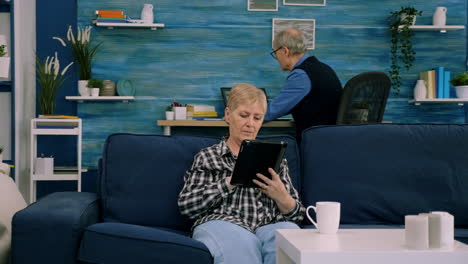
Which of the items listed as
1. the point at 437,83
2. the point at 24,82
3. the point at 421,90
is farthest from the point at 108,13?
the point at 437,83

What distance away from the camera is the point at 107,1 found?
16.1ft

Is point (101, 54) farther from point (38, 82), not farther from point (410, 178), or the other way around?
point (410, 178)

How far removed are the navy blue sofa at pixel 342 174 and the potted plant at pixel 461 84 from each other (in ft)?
8.00

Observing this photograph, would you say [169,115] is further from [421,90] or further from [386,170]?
[386,170]

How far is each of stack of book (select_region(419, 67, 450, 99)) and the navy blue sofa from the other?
244 centimetres

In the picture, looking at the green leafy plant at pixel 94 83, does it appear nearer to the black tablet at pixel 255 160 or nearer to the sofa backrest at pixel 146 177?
the sofa backrest at pixel 146 177

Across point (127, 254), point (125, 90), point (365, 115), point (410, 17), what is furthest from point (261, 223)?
point (410, 17)

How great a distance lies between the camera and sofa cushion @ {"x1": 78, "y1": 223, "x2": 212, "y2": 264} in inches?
75.0

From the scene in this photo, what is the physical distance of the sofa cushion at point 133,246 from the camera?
6.25ft

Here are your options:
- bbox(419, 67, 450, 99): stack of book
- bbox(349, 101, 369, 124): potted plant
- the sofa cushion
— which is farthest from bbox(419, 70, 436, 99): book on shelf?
the sofa cushion

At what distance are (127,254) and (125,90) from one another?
9.91 ft

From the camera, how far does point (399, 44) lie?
5.02 m

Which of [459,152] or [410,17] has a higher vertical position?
[410,17]

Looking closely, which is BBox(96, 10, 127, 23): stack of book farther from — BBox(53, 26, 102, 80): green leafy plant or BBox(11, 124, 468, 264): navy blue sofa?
BBox(11, 124, 468, 264): navy blue sofa
